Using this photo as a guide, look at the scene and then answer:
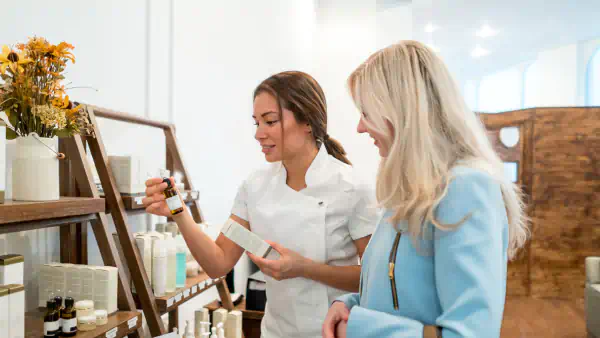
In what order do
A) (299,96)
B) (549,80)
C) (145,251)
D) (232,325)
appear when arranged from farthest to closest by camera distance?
(549,80) → (232,325) → (145,251) → (299,96)

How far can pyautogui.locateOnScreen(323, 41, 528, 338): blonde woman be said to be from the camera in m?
0.83

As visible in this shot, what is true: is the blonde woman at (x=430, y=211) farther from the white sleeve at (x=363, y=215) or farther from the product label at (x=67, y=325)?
the product label at (x=67, y=325)

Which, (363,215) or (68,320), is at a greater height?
(363,215)

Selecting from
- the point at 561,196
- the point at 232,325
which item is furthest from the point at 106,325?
the point at 561,196

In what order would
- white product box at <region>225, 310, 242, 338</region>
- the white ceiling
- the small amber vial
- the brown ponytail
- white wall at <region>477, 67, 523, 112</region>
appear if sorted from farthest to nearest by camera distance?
white wall at <region>477, 67, 523, 112</region> → the white ceiling → white product box at <region>225, 310, 242, 338</region> → the brown ponytail → the small amber vial

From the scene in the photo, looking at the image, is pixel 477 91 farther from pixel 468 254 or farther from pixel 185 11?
pixel 468 254

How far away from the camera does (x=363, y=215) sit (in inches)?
59.5

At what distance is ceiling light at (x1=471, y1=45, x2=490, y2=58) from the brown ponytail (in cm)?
910

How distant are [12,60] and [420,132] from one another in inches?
38.7

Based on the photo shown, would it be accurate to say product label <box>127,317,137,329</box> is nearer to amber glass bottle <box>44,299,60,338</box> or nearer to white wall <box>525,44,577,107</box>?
amber glass bottle <box>44,299,60,338</box>

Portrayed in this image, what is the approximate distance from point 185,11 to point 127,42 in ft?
1.98

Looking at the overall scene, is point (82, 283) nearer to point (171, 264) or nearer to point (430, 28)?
point (171, 264)

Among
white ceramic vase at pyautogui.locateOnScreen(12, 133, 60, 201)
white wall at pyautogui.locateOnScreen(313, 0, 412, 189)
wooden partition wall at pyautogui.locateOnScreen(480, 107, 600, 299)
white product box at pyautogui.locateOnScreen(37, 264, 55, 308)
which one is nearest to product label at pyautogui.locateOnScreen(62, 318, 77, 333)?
white product box at pyautogui.locateOnScreen(37, 264, 55, 308)

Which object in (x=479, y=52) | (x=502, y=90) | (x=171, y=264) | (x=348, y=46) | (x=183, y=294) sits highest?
(x=479, y=52)
